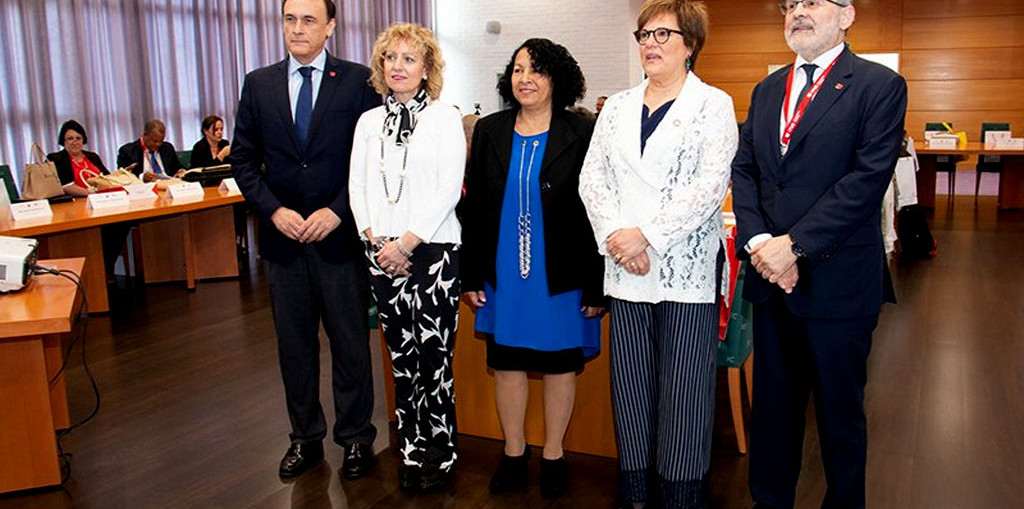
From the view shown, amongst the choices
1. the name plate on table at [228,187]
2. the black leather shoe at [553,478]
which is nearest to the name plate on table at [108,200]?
the name plate on table at [228,187]

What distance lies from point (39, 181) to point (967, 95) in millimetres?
12099

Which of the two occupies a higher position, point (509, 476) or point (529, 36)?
point (529, 36)

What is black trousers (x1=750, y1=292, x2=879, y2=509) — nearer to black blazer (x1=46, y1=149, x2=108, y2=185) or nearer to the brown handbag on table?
the brown handbag on table

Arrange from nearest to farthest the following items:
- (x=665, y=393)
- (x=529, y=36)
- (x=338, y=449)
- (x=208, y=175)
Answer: (x=665, y=393) → (x=338, y=449) → (x=208, y=175) → (x=529, y=36)

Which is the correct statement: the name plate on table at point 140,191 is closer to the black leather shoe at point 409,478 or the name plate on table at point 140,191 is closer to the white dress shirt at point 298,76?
the white dress shirt at point 298,76

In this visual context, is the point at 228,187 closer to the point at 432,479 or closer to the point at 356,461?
the point at 356,461

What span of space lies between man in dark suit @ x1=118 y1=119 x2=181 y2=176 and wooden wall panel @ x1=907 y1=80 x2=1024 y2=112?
10151 mm

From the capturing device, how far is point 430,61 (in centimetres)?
281

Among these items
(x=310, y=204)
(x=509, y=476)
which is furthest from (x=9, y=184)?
(x=509, y=476)

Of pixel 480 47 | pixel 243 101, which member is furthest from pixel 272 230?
pixel 480 47

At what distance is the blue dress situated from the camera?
2711 millimetres

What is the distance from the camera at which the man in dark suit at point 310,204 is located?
2.93 metres

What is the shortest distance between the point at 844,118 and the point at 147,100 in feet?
27.5

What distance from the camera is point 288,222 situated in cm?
290
